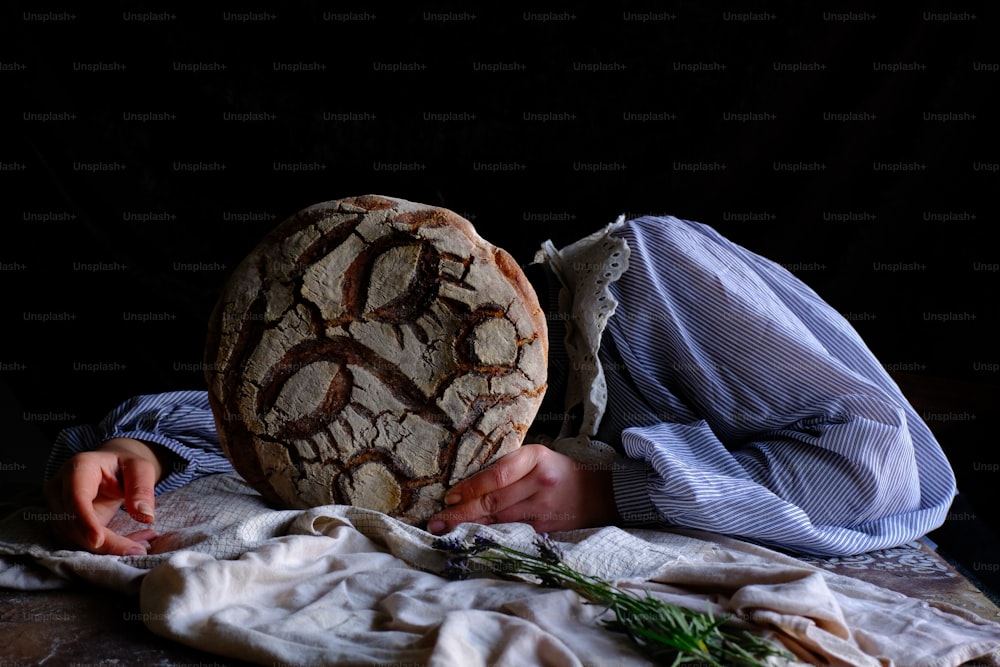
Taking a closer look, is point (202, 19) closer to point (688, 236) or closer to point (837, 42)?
point (688, 236)

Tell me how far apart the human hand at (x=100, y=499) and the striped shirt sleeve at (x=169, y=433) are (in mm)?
124

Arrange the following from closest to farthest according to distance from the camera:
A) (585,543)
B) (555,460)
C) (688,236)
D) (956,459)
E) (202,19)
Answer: (585,543) → (555,460) → (688,236) → (202,19) → (956,459)

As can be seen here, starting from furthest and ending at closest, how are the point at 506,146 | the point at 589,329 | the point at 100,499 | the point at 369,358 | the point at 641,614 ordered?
1. the point at 506,146
2. the point at 589,329
3. the point at 100,499
4. the point at 369,358
5. the point at 641,614

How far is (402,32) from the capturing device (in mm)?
2707

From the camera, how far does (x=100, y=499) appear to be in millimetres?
1619

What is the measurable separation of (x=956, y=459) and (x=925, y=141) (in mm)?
1013

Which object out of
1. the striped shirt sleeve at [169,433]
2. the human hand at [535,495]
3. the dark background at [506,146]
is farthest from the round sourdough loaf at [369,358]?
the dark background at [506,146]

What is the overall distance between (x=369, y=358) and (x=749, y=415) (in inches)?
30.3

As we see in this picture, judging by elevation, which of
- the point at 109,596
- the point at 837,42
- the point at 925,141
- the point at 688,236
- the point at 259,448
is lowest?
the point at 109,596

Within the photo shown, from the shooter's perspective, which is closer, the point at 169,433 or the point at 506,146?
the point at 169,433

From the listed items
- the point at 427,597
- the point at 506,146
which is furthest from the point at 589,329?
the point at 506,146

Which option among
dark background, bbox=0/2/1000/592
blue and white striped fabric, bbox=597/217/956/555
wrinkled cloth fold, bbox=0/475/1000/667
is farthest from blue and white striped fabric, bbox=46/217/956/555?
dark background, bbox=0/2/1000/592

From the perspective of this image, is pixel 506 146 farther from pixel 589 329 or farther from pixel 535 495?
pixel 535 495

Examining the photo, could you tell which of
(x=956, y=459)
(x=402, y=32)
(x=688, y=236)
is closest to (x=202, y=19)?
(x=402, y=32)
